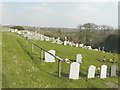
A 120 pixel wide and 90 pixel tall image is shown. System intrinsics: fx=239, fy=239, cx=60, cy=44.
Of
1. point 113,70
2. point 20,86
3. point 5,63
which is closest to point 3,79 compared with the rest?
point 20,86

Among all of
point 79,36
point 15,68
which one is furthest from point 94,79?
point 79,36

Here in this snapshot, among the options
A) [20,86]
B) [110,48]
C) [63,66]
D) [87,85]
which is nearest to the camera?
[20,86]

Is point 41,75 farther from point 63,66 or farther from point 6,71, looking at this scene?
point 63,66

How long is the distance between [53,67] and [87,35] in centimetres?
3832

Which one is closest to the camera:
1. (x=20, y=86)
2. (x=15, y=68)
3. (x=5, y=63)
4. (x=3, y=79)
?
(x=20, y=86)

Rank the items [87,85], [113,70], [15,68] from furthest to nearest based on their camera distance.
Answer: [113,70] → [15,68] → [87,85]

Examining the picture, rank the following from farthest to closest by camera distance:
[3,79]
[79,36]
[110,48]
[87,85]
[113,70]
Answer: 1. [79,36]
2. [110,48]
3. [113,70]
4. [87,85]
5. [3,79]

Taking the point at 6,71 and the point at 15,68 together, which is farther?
the point at 15,68

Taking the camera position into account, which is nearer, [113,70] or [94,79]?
[94,79]

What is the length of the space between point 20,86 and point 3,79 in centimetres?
139

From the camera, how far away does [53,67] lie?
17938mm

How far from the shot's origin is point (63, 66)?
1873 centimetres

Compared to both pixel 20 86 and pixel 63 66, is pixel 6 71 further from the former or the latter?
pixel 63 66

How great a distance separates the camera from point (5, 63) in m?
15.8
